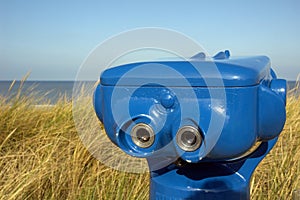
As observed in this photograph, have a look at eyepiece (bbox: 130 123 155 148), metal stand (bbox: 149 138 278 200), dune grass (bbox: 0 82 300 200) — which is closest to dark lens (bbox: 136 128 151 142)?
eyepiece (bbox: 130 123 155 148)

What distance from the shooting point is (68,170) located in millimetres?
2475

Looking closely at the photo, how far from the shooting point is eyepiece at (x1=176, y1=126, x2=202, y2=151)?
3.15 feet

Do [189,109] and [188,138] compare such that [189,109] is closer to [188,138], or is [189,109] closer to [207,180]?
[188,138]

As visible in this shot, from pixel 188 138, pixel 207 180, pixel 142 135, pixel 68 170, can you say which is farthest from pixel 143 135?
pixel 68 170

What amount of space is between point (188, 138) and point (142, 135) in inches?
4.5

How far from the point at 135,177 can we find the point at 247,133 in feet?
5.11

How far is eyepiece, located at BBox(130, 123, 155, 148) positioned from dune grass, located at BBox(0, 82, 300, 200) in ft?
3.84

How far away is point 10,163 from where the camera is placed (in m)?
2.59

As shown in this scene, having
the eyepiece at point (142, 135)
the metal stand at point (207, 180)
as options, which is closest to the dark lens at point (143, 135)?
the eyepiece at point (142, 135)

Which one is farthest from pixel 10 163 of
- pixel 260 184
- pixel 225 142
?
pixel 225 142

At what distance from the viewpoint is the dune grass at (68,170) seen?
7.38 feet

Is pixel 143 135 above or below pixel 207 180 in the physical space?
above

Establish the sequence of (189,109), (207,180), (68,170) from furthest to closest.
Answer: (68,170)
(207,180)
(189,109)

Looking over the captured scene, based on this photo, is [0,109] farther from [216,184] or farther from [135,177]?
[216,184]
